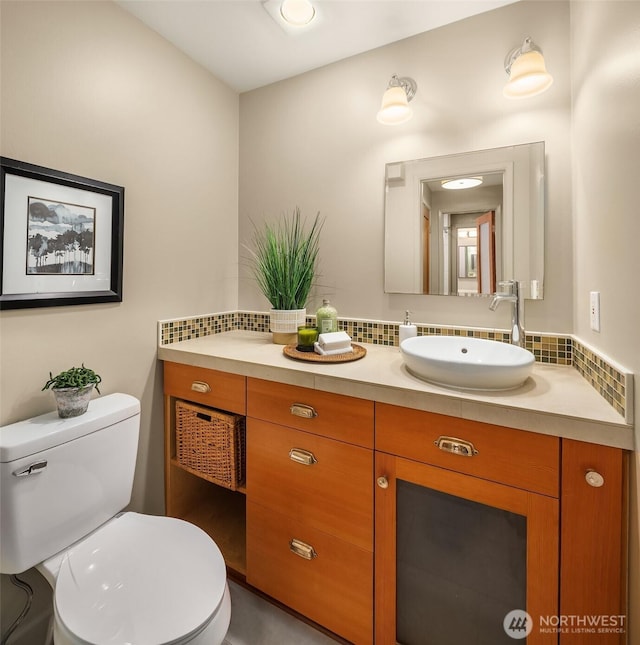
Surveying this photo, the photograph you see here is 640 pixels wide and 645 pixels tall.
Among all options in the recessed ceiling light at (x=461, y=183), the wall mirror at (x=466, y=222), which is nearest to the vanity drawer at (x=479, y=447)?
the wall mirror at (x=466, y=222)

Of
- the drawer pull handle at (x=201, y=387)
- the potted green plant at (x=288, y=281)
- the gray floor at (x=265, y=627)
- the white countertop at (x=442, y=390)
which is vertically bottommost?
the gray floor at (x=265, y=627)

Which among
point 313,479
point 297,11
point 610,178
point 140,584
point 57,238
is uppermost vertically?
point 297,11

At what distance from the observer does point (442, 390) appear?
41.2 inches

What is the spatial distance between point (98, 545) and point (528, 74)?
7.14 ft

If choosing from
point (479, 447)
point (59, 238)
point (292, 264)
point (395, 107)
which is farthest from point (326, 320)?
point (59, 238)

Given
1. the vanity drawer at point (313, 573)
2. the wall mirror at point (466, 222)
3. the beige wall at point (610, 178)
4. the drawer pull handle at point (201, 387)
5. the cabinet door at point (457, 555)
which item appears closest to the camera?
the beige wall at point (610, 178)

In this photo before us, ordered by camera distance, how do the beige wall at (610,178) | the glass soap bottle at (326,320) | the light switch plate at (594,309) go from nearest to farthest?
the beige wall at (610,178)
the light switch plate at (594,309)
the glass soap bottle at (326,320)

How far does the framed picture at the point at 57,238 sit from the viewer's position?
3.72ft

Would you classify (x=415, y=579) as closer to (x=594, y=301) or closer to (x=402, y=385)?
(x=402, y=385)

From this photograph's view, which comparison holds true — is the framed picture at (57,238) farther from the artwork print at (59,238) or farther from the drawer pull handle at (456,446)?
the drawer pull handle at (456,446)

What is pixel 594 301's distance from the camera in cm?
111

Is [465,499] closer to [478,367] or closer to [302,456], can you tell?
[478,367]

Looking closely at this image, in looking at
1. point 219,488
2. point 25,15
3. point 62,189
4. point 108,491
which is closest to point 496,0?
point 25,15

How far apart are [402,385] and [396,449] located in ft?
0.68
